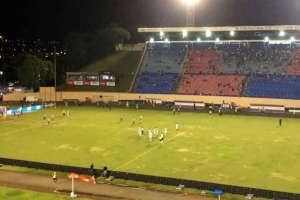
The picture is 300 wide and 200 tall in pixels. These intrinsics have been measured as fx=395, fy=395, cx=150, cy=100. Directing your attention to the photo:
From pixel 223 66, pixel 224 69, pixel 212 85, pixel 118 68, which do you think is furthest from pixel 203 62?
pixel 118 68

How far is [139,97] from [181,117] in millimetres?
17157

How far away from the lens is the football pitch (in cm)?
2973

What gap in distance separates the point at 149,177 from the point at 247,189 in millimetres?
6595

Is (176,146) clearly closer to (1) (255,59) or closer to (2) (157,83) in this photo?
(2) (157,83)

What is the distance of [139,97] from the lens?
73875 millimetres

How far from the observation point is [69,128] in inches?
1908

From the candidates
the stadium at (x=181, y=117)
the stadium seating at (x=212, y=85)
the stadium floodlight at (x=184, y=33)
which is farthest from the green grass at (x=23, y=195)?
the stadium floodlight at (x=184, y=33)

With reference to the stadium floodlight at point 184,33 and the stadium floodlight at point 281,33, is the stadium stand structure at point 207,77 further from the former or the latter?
the stadium floodlight at point 281,33

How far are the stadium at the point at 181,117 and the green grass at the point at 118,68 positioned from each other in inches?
14.2

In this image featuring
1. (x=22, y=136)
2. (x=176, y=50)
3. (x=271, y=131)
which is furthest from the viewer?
(x=176, y=50)

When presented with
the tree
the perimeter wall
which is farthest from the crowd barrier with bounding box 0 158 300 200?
the tree

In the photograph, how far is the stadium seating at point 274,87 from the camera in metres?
66.2

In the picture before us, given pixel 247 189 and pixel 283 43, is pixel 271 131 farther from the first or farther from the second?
pixel 283 43

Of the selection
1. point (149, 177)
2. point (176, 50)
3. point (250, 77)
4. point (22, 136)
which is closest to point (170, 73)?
point (176, 50)
